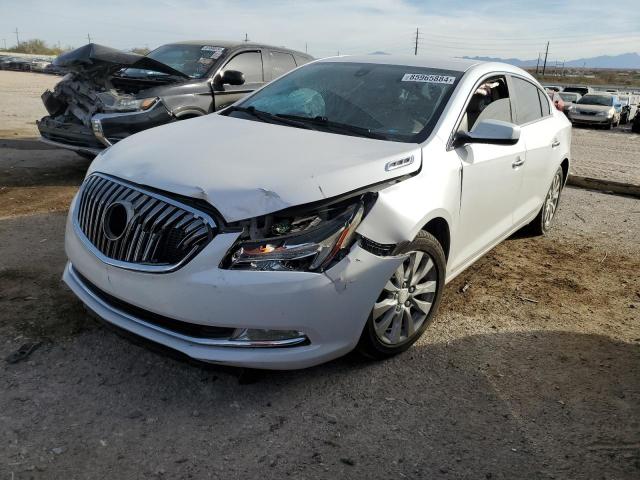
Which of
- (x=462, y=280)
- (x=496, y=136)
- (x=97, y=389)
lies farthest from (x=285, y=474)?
(x=462, y=280)

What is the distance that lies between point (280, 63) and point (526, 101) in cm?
472

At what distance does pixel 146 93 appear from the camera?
6.76m

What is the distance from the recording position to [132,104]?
21.8 feet

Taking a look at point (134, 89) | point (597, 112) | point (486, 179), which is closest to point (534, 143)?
point (486, 179)

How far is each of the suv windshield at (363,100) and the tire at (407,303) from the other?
71 centimetres

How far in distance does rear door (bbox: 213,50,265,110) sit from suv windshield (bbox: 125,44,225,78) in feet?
0.69

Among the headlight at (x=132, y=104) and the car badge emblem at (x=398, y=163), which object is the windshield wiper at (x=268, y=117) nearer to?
the car badge emblem at (x=398, y=163)

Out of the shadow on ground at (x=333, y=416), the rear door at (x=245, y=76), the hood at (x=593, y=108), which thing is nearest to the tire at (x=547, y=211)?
the shadow on ground at (x=333, y=416)

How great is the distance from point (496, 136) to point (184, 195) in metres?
1.98

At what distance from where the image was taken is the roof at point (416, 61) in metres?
4.02

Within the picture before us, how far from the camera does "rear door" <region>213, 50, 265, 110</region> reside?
24.2ft

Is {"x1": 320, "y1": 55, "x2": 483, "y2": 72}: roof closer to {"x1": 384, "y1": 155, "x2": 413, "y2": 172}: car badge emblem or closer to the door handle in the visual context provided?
the door handle

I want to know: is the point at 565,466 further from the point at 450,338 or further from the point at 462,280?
the point at 462,280

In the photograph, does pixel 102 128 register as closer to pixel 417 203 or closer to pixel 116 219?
pixel 116 219
